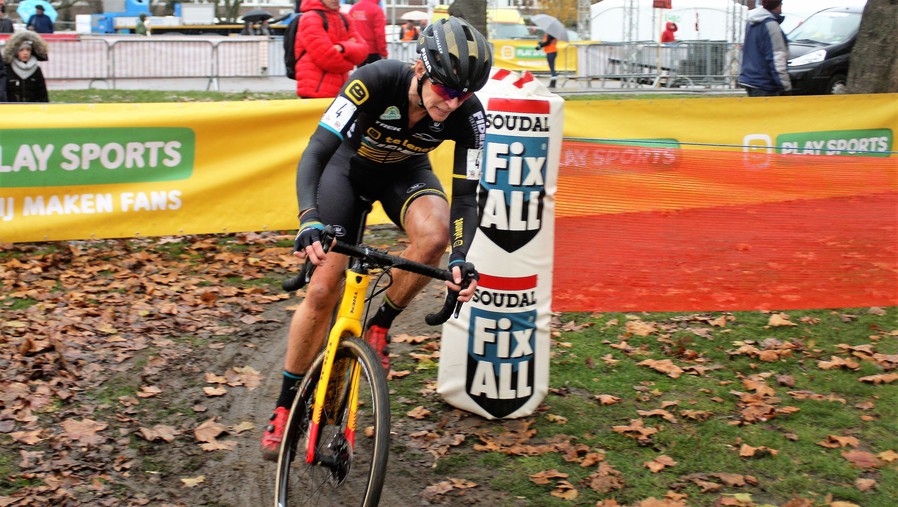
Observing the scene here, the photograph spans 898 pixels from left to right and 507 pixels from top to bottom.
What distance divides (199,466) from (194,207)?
15.0 ft

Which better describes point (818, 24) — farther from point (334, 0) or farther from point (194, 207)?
point (194, 207)

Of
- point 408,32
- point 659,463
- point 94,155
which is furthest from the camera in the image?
point 408,32

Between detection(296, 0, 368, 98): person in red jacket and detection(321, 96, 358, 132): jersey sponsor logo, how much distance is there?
19.0 ft

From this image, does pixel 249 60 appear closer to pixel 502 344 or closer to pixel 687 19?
pixel 687 19

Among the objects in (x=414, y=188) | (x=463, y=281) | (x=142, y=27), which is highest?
(x=142, y=27)

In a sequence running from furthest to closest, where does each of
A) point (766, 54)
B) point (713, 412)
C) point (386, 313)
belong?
point (766, 54)
point (713, 412)
point (386, 313)

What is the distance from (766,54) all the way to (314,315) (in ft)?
27.6

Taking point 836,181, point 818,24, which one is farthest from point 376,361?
point 818,24

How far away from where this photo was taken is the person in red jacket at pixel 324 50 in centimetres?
984

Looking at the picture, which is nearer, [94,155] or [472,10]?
[94,155]

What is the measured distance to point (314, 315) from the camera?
467cm

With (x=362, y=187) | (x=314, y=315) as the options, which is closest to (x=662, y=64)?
(x=362, y=187)

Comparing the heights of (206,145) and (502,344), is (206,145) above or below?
above

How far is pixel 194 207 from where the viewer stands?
9.15 meters
